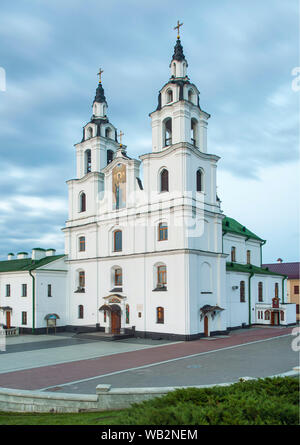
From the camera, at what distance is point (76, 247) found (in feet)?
125

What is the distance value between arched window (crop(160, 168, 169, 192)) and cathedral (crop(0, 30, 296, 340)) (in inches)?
3.0

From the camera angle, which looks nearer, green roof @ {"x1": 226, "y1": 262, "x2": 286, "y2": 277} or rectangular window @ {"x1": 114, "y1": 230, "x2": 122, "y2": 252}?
rectangular window @ {"x1": 114, "y1": 230, "x2": 122, "y2": 252}

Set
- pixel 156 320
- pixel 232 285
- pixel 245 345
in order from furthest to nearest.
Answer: pixel 232 285, pixel 156 320, pixel 245 345

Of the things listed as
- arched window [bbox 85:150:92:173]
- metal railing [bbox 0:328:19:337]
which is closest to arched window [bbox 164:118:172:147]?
arched window [bbox 85:150:92:173]

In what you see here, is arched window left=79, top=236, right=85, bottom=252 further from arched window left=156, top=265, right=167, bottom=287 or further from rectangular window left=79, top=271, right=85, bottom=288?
arched window left=156, top=265, right=167, bottom=287

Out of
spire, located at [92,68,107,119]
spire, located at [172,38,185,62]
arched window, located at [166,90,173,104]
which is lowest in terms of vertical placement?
arched window, located at [166,90,173,104]

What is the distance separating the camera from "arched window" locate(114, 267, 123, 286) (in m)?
34.1

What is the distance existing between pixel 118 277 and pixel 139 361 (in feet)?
45.5

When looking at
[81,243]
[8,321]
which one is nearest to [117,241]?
[81,243]

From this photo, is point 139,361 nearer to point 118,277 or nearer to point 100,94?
point 118,277
